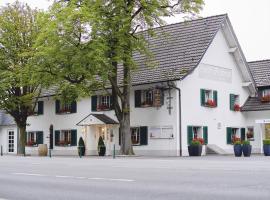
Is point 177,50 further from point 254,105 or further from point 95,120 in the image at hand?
point 254,105

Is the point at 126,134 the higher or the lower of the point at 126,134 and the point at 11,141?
the higher

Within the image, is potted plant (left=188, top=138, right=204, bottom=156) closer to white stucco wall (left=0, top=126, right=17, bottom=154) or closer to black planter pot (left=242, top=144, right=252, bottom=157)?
black planter pot (left=242, top=144, right=252, bottom=157)

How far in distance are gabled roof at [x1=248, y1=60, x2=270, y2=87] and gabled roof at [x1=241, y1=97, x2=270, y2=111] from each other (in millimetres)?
1333

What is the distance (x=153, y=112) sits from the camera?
4256cm

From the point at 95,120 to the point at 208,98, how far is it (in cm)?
879

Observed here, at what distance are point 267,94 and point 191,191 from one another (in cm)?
3692

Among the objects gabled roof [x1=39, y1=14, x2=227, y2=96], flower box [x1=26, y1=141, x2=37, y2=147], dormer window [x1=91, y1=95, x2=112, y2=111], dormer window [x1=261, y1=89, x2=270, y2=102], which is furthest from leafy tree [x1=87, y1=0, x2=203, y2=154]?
flower box [x1=26, y1=141, x2=37, y2=147]

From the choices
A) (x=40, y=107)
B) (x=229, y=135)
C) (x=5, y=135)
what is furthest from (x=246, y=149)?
(x=5, y=135)

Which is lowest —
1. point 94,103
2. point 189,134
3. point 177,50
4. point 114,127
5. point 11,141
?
point 11,141

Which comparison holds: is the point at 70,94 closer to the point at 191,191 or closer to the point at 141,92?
the point at 141,92

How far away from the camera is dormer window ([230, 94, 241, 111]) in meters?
46.7

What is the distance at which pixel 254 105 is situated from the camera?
155 feet

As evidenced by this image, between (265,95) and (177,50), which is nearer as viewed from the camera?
(177,50)

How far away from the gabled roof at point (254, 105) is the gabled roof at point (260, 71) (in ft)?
4.37
